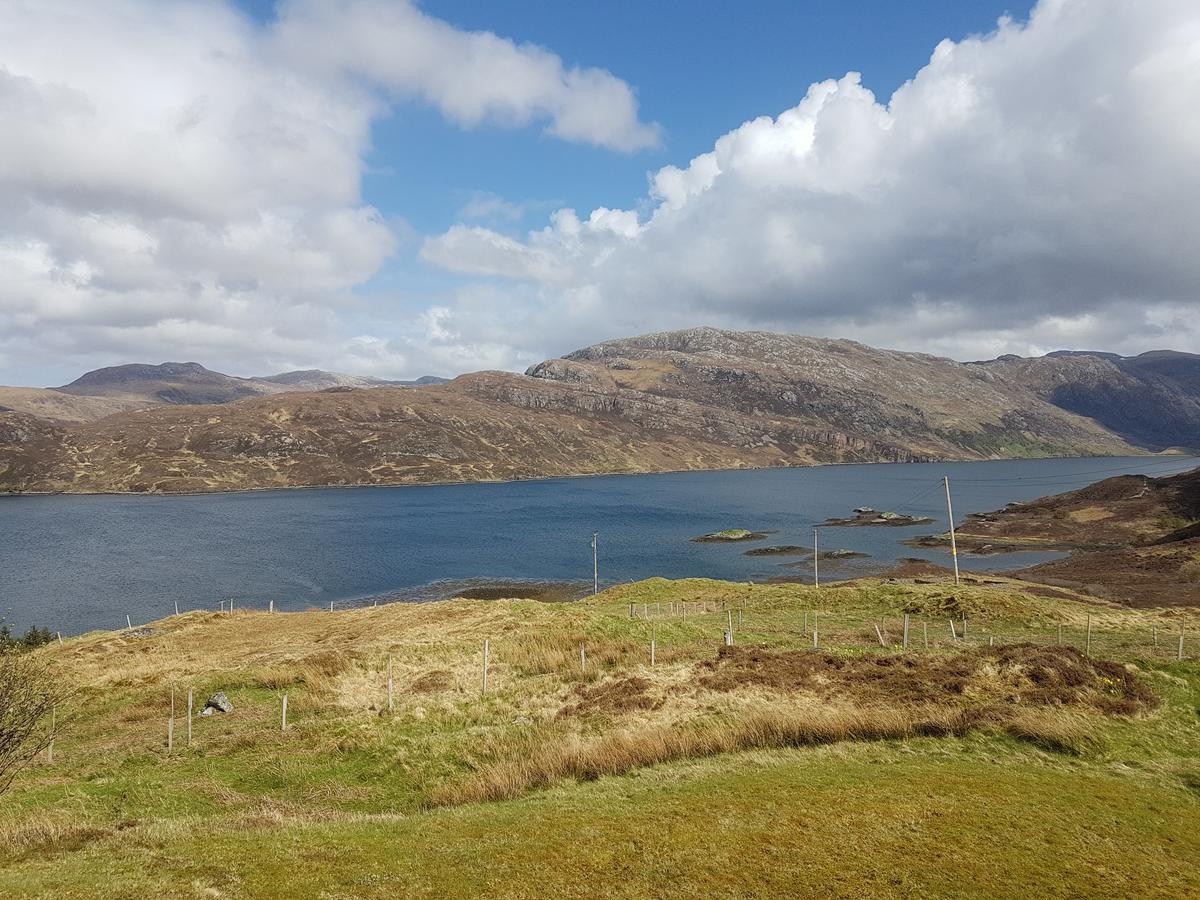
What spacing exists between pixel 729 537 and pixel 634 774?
423 ft

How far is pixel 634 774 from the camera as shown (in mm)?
22016

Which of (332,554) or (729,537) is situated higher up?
(332,554)

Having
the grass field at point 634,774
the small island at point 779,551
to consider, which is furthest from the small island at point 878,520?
the grass field at point 634,774

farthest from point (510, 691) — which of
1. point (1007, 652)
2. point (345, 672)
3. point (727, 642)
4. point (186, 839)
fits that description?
point (1007, 652)

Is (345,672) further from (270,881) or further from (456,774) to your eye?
(270,881)

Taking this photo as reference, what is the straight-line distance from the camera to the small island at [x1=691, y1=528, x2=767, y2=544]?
478ft

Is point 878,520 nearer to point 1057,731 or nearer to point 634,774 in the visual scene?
point 1057,731

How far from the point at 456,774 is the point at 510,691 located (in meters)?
10.4

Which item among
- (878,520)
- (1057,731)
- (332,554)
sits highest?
(1057,731)

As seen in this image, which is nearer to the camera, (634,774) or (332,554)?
(634,774)

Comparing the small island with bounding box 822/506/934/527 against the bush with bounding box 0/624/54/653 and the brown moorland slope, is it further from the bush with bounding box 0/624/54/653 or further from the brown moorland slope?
the bush with bounding box 0/624/54/653

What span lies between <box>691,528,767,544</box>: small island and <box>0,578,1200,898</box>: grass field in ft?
328

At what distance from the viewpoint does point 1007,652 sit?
32500mm

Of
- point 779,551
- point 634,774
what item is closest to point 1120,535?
point 779,551
